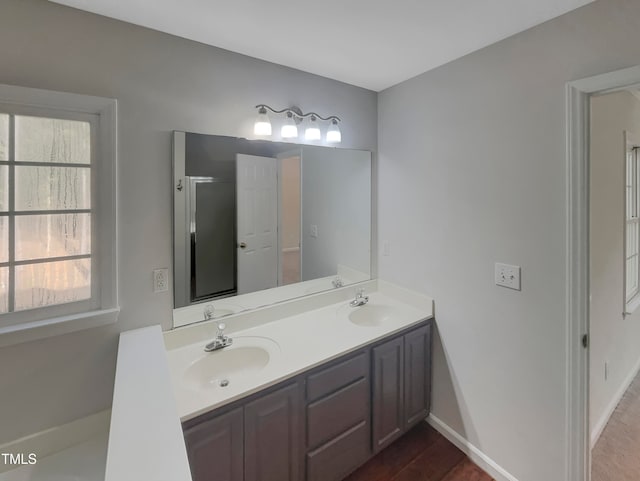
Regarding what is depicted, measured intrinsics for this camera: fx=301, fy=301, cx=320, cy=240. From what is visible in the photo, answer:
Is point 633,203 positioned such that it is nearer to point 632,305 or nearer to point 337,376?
point 632,305

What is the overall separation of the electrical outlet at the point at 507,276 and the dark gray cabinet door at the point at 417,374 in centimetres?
58

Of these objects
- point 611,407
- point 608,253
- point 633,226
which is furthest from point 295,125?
point 633,226

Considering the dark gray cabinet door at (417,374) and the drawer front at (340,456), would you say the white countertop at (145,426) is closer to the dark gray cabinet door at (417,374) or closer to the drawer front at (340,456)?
the drawer front at (340,456)

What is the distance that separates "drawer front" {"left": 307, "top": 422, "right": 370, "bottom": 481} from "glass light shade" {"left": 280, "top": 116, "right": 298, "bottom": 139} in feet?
5.69

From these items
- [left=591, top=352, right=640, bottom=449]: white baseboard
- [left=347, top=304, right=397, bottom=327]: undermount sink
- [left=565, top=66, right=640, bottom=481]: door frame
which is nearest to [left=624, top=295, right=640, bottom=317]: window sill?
[left=591, top=352, right=640, bottom=449]: white baseboard

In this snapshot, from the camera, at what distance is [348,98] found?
85.7 inches

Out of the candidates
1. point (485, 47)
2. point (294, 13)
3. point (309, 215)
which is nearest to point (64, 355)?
point (309, 215)

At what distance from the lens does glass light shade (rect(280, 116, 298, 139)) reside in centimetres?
186

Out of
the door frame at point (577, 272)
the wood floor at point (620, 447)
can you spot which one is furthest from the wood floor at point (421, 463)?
the wood floor at point (620, 447)

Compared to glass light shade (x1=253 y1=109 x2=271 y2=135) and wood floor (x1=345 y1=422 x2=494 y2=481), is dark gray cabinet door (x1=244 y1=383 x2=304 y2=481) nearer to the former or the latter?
wood floor (x1=345 y1=422 x2=494 y2=481)

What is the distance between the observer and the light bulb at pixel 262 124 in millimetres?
1737

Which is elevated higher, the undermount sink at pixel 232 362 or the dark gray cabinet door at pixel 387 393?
the undermount sink at pixel 232 362

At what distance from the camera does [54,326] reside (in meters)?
1.25

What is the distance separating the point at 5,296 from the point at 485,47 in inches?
100
